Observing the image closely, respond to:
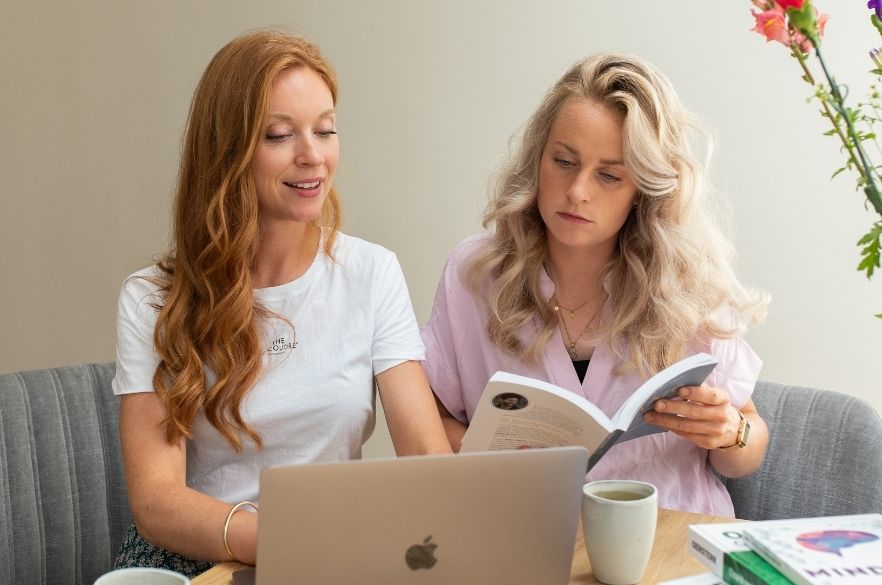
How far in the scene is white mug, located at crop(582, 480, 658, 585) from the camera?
1278mm

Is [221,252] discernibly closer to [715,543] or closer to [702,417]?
[702,417]

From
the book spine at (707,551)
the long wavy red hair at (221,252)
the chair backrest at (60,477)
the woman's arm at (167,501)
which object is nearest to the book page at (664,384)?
the book spine at (707,551)

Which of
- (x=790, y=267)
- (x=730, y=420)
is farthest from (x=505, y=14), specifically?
(x=730, y=420)

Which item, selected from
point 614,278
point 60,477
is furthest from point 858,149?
point 60,477

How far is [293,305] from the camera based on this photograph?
1.80 meters

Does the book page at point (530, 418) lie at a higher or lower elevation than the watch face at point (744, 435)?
higher

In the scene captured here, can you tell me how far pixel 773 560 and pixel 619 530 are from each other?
23 cm

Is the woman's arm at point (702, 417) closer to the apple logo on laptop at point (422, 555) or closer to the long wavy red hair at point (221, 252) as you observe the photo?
the apple logo on laptop at point (422, 555)

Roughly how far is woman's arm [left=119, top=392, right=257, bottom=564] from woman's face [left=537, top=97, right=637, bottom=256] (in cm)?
77

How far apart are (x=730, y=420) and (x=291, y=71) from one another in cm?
94

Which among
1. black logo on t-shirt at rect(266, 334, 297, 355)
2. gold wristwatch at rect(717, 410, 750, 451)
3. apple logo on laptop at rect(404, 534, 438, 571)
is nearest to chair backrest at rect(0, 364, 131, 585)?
black logo on t-shirt at rect(266, 334, 297, 355)

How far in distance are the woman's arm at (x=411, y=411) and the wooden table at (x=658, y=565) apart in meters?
0.36

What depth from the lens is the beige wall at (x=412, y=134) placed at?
2.26 meters

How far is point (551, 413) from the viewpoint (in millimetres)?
1416
